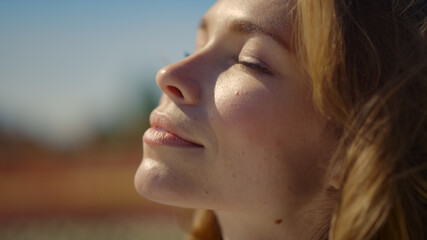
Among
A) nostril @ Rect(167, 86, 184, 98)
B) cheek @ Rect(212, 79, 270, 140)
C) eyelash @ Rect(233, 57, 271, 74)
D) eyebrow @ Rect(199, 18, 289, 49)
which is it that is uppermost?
eyebrow @ Rect(199, 18, 289, 49)

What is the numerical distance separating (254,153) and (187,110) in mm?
195

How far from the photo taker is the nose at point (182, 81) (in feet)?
3.58

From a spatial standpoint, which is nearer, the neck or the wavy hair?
the wavy hair

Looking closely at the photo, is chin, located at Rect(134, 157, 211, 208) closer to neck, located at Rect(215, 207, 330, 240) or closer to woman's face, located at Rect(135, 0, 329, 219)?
woman's face, located at Rect(135, 0, 329, 219)

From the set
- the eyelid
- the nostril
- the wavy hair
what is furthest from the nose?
the wavy hair

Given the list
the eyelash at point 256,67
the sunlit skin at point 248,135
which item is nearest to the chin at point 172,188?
the sunlit skin at point 248,135

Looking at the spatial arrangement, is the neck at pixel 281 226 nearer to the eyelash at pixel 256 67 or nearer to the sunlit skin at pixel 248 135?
the sunlit skin at pixel 248 135

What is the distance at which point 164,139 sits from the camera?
112 cm

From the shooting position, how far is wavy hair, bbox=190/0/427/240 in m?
0.94

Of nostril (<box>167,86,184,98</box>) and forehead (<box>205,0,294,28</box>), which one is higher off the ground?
forehead (<box>205,0,294,28</box>)

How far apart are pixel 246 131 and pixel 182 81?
0.21m

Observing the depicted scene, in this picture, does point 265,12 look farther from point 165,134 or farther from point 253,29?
point 165,134

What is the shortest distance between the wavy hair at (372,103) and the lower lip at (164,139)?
336mm

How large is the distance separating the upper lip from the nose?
0.05m
